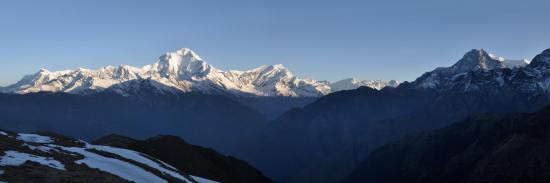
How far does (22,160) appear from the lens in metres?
51.2

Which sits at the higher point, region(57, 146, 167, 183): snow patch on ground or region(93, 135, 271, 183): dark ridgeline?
region(57, 146, 167, 183): snow patch on ground

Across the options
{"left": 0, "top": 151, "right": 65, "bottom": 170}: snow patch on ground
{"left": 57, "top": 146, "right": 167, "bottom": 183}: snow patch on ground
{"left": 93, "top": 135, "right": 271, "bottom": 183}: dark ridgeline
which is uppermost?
{"left": 0, "top": 151, "right": 65, "bottom": 170}: snow patch on ground

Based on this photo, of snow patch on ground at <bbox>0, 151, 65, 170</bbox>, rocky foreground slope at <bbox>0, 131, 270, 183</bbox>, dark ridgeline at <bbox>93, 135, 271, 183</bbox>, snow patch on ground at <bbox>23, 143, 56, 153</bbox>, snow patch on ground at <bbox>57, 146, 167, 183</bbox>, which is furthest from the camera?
dark ridgeline at <bbox>93, 135, 271, 183</bbox>

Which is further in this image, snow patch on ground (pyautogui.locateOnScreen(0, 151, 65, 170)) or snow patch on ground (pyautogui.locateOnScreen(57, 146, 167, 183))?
snow patch on ground (pyautogui.locateOnScreen(57, 146, 167, 183))

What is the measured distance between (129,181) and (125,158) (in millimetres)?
15254

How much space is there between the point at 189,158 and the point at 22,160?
6674 centimetres

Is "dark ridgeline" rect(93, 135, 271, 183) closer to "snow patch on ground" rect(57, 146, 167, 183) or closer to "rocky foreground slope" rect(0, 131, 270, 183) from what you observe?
"rocky foreground slope" rect(0, 131, 270, 183)

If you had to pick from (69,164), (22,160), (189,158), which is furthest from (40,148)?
(189,158)

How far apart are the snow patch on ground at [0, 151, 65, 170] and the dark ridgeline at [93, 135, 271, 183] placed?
4507 cm

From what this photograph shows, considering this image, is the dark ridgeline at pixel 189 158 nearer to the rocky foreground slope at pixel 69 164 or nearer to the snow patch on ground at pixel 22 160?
the rocky foreground slope at pixel 69 164

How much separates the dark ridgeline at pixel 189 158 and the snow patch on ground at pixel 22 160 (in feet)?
148

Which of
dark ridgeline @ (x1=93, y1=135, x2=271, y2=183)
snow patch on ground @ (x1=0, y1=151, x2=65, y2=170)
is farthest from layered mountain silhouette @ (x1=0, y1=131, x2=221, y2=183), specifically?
dark ridgeline @ (x1=93, y1=135, x2=271, y2=183)

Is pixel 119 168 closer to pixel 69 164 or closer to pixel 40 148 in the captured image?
pixel 69 164

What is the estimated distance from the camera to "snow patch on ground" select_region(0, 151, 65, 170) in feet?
161
